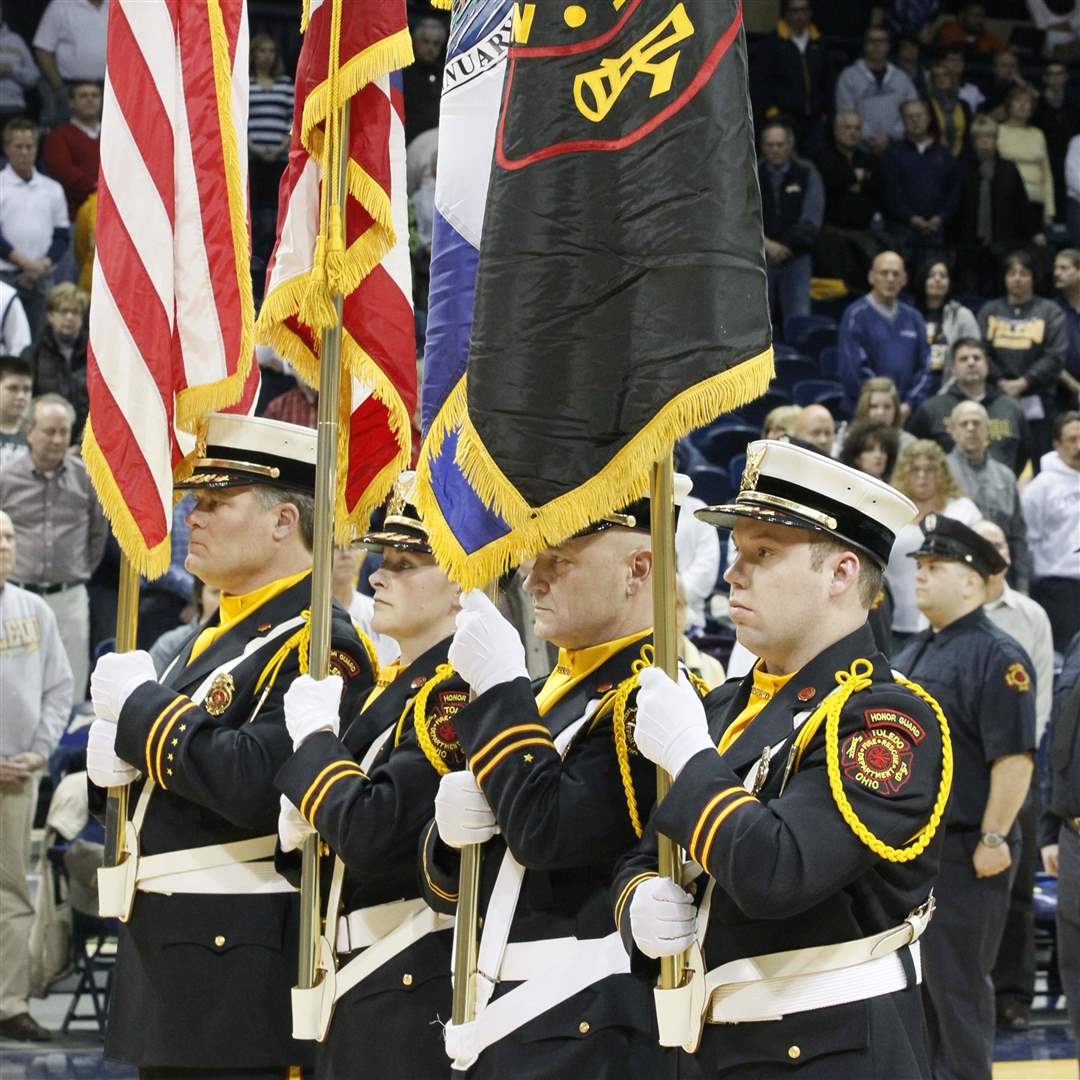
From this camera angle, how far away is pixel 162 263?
4.74m

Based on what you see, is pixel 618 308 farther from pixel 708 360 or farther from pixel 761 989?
pixel 761 989

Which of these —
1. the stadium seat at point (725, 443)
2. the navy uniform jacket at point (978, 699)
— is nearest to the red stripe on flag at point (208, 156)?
the navy uniform jacket at point (978, 699)

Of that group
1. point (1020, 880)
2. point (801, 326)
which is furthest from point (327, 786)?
point (801, 326)

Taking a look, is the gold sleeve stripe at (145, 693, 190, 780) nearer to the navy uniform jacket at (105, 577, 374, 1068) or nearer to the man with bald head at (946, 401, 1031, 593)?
the navy uniform jacket at (105, 577, 374, 1068)

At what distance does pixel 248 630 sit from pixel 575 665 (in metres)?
1.09

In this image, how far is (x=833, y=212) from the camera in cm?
1452

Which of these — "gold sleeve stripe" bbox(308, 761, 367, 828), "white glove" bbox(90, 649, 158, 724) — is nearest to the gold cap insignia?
"gold sleeve stripe" bbox(308, 761, 367, 828)

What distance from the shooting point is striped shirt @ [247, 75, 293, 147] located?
12672 mm

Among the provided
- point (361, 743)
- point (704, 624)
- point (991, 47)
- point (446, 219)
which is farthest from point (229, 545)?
point (991, 47)

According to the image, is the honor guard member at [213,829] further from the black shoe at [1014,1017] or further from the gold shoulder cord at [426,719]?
the black shoe at [1014,1017]

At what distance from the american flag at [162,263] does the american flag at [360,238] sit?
302 mm

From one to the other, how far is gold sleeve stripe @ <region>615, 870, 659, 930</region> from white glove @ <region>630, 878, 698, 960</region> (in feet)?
0.28

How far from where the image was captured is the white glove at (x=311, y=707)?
3.88 metres

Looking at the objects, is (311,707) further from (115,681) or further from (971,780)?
(971,780)
